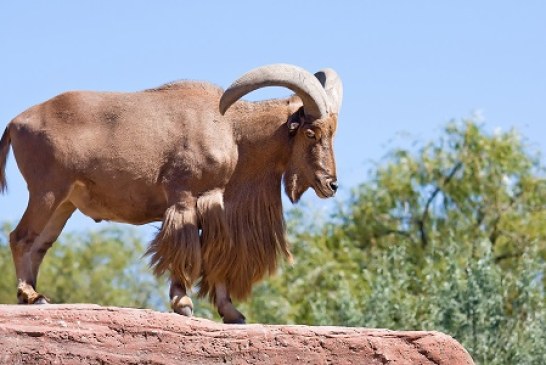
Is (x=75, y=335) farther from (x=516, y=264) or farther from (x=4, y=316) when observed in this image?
(x=516, y=264)

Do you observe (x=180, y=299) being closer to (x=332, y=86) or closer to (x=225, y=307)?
(x=225, y=307)

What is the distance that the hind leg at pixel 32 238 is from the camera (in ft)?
37.7

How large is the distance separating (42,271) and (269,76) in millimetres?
26800

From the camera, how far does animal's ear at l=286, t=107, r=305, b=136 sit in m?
11.8

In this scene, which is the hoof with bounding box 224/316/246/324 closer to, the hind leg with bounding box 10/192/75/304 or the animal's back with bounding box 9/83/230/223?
the animal's back with bounding box 9/83/230/223

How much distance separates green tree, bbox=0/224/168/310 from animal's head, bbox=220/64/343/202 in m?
24.4

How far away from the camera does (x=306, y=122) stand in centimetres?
1170

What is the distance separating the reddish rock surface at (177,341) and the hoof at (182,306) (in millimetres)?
746

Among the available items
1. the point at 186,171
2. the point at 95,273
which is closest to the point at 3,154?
the point at 186,171

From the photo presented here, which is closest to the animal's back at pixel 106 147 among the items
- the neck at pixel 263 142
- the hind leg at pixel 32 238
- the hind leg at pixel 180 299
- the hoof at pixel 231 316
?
the hind leg at pixel 32 238

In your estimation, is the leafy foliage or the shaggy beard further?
the leafy foliage

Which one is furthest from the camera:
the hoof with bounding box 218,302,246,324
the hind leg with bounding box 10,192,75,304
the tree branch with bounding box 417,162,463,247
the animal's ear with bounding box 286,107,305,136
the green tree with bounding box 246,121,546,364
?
the tree branch with bounding box 417,162,463,247

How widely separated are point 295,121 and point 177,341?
2.40 m

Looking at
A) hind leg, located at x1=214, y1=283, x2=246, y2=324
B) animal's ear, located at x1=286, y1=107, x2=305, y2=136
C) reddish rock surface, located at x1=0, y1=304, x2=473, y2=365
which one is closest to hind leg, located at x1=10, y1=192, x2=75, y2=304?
reddish rock surface, located at x1=0, y1=304, x2=473, y2=365
